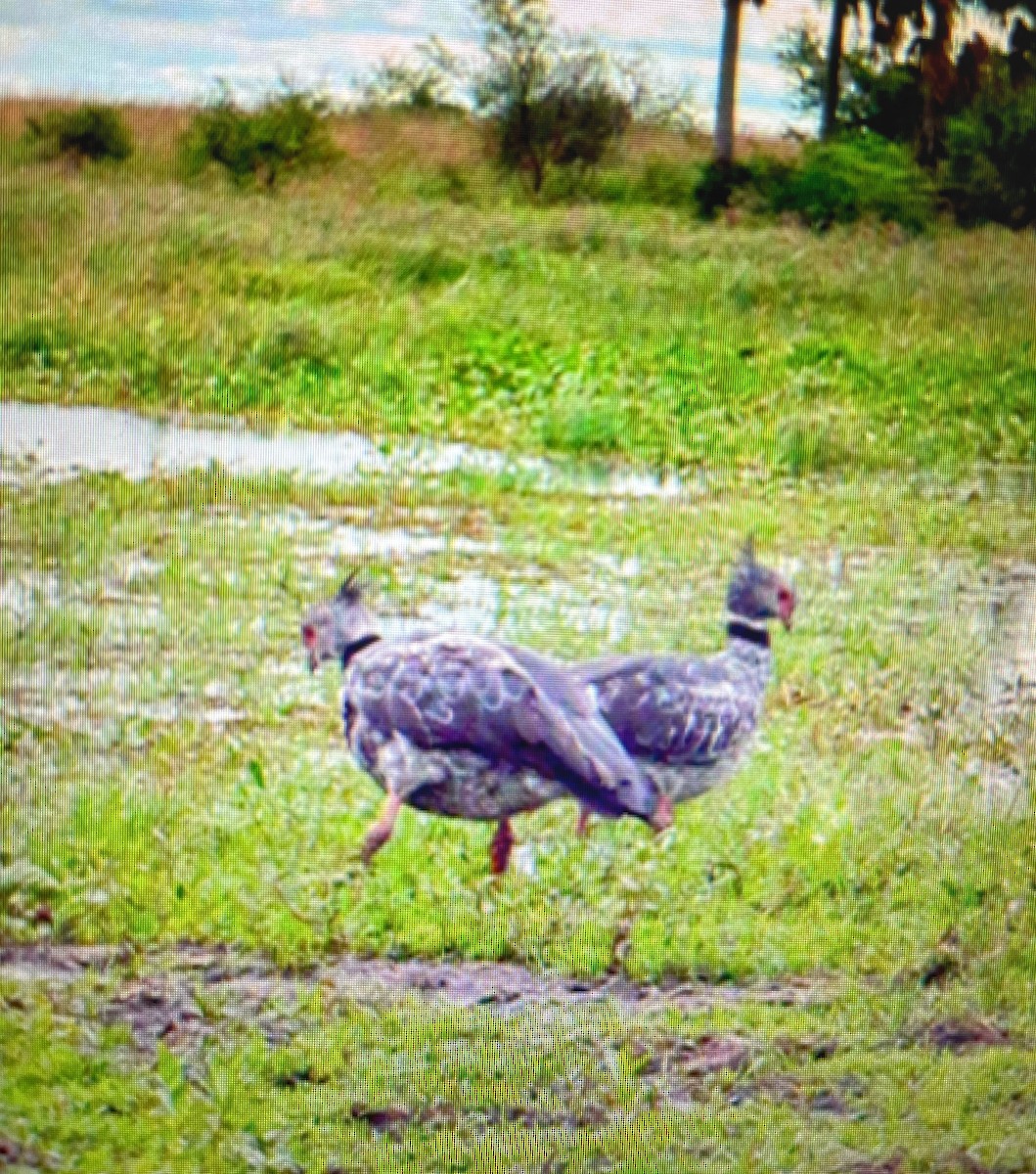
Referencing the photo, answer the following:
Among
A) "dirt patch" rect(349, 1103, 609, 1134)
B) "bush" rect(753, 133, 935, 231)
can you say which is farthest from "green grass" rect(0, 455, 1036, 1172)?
"bush" rect(753, 133, 935, 231)

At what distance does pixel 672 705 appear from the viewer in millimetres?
2051

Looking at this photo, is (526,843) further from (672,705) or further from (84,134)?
(84,134)

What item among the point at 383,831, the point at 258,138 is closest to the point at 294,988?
the point at 383,831

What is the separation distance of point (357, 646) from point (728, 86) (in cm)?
69

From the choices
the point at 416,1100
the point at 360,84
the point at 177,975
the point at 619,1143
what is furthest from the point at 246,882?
the point at 360,84

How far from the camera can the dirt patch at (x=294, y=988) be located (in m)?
1.98

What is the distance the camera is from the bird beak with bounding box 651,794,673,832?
2.07 m

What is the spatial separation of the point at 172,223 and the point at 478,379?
1.17 ft

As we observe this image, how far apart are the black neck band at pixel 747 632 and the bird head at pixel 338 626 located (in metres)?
0.36

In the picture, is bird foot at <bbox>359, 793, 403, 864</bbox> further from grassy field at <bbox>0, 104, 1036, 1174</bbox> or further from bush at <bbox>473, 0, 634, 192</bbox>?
bush at <bbox>473, 0, 634, 192</bbox>

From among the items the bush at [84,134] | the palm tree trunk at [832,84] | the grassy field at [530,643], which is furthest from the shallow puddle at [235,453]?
the palm tree trunk at [832,84]

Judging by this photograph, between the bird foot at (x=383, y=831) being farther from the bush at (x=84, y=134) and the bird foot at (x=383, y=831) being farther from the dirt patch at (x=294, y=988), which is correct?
the bush at (x=84, y=134)

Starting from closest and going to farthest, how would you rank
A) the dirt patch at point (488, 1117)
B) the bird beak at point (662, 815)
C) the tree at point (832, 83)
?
the dirt patch at point (488, 1117) < the bird beak at point (662, 815) < the tree at point (832, 83)

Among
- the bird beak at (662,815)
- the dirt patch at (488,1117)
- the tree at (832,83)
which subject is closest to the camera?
the dirt patch at (488,1117)
